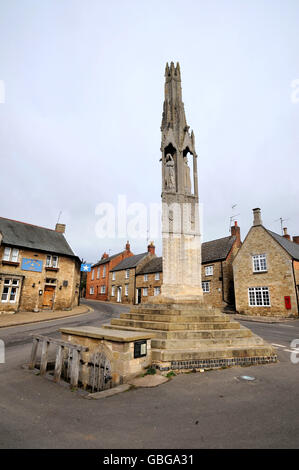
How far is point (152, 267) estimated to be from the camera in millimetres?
34625

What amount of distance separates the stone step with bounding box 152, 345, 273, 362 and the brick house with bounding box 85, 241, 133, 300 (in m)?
37.3

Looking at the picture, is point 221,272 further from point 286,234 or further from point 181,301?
point 181,301

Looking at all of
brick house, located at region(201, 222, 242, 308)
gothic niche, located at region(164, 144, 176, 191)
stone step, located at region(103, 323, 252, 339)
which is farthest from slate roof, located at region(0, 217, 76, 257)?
stone step, located at region(103, 323, 252, 339)

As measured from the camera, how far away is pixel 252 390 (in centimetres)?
466

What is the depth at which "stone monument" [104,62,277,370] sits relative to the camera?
6191 mm

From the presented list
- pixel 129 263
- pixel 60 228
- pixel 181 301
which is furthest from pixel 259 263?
pixel 60 228

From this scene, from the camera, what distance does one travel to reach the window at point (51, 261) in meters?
24.6

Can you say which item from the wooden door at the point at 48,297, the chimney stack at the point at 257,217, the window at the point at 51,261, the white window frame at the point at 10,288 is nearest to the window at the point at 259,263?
the chimney stack at the point at 257,217

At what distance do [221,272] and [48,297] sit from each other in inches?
697

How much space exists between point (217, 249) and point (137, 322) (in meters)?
23.2

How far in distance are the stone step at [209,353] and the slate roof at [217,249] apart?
69.2 ft

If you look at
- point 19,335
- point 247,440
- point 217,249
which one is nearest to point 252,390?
point 247,440

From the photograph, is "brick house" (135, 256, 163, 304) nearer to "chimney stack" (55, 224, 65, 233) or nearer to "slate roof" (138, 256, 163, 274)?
"slate roof" (138, 256, 163, 274)

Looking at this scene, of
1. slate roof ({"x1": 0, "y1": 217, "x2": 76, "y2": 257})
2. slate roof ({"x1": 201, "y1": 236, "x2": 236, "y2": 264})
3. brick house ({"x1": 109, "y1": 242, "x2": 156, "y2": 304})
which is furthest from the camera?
brick house ({"x1": 109, "y1": 242, "x2": 156, "y2": 304})
